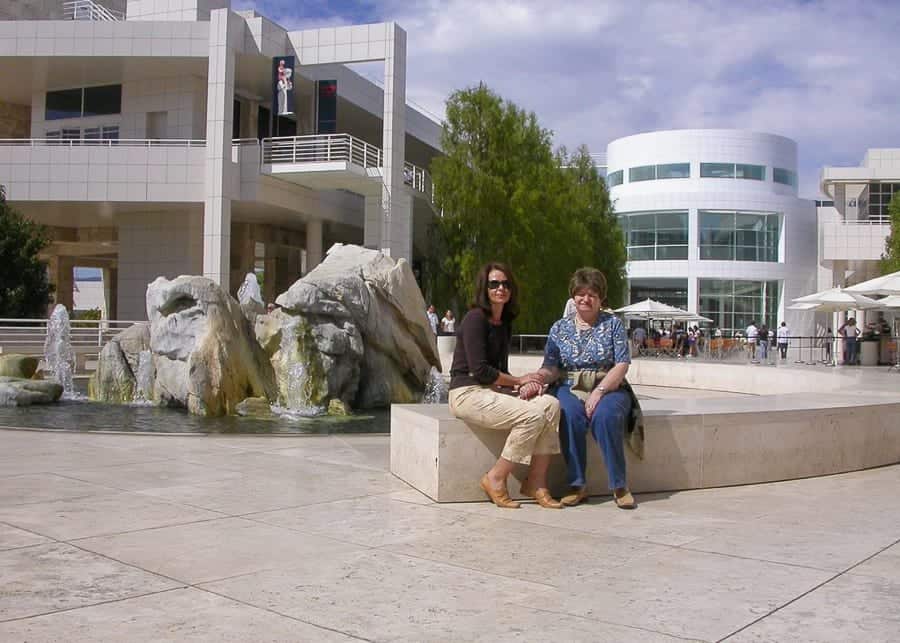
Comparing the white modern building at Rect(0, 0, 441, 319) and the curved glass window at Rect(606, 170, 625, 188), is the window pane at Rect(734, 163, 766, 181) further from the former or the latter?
the white modern building at Rect(0, 0, 441, 319)

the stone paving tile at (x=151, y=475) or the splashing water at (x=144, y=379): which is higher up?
the splashing water at (x=144, y=379)

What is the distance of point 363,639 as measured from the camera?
11.8 feet

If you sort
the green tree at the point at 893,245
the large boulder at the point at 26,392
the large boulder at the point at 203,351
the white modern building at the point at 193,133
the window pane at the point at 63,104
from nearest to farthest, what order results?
the large boulder at the point at 203,351
the large boulder at the point at 26,392
the white modern building at the point at 193,133
the window pane at the point at 63,104
the green tree at the point at 893,245

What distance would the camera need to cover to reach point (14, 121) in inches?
1544

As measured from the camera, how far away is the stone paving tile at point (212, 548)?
15.2 ft

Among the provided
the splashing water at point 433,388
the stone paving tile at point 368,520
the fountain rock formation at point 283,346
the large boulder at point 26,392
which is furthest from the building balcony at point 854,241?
the stone paving tile at point 368,520

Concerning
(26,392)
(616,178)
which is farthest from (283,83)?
(616,178)

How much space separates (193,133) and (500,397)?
101 ft

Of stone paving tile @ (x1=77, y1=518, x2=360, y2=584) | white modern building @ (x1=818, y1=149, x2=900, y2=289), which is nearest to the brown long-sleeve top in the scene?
stone paving tile @ (x1=77, y1=518, x2=360, y2=584)

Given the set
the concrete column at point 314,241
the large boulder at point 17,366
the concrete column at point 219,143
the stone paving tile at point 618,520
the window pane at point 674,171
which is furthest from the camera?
the window pane at point 674,171

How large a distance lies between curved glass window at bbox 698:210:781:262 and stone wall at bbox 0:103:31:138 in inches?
1559

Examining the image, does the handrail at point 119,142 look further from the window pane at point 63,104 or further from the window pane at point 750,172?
the window pane at point 750,172

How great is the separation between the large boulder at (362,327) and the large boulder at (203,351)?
1.88 ft

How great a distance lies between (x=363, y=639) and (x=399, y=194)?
102 ft
